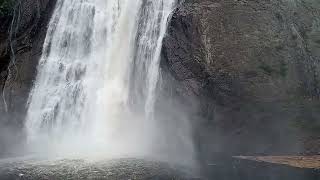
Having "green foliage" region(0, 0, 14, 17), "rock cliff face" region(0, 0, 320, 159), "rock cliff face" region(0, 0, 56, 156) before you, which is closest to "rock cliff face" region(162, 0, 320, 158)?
"rock cliff face" region(0, 0, 320, 159)

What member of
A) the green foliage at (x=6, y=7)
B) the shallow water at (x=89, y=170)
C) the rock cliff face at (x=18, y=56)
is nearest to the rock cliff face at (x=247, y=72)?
the shallow water at (x=89, y=170)

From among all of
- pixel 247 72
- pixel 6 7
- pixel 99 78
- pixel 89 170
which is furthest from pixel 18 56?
pixel 247 72

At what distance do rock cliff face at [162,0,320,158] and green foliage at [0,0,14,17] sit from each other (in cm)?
929

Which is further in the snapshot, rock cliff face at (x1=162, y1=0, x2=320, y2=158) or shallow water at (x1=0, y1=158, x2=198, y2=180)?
rock cliff face at (x1=162, y1=0, x2=320, y2=158)

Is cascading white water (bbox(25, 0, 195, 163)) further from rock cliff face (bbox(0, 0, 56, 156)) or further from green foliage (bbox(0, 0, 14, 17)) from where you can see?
green foliage (bbox(0, 0, 14, 17))

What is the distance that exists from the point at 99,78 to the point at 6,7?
6.82 m

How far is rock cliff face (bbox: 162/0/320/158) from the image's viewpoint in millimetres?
19438

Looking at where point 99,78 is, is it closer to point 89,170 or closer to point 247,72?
point 247,72

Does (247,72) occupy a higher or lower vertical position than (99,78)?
lower

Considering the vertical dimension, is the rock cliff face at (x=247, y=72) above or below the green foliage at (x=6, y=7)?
below

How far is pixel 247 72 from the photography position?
64.7 feet

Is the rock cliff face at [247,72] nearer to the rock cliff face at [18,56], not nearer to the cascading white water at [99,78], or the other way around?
the cascading white water at [99,78]

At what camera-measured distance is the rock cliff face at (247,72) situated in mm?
19438

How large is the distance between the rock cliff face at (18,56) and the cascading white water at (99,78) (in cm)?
48
